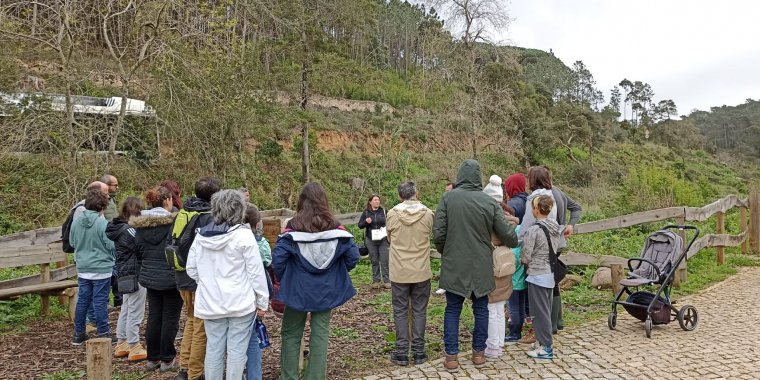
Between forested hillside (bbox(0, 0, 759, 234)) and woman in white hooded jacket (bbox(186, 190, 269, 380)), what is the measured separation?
750cm

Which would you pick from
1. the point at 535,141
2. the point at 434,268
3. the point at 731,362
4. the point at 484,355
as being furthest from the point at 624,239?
the point at 535,141

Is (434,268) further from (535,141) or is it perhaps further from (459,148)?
(459,148)

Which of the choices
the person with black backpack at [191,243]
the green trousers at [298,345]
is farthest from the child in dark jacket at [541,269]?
the person with black backpack at [191,243]

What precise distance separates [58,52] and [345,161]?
728 inches

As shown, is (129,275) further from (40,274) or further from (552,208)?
(552,208)

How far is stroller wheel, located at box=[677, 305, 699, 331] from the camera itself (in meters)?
5.68

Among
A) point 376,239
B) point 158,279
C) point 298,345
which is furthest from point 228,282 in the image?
point 376,239

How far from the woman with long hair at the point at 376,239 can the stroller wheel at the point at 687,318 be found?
4.06 m

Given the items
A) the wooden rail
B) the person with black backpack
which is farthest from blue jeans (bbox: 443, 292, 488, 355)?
the wooden rail

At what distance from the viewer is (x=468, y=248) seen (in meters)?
4.77

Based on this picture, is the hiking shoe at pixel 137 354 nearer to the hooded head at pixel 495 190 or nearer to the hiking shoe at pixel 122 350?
the hiking shoe at pixel 122 350

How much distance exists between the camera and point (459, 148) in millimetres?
36312

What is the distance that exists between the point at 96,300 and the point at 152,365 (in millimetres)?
1188

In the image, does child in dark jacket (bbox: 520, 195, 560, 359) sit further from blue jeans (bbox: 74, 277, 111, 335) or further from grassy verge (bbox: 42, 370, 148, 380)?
blue jeans (bbox: 74, 277, 111, 335)
